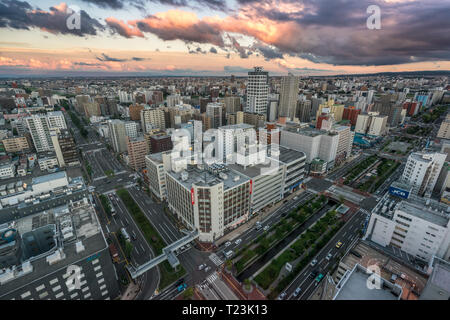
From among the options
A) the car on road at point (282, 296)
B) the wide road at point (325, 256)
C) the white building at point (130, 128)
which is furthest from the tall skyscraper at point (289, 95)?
the car on road at point (282, 296)

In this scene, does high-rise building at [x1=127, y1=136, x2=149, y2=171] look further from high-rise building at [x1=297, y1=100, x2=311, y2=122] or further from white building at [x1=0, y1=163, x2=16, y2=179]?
→ high-rise building at [x1=297, y1=100, x2=311, y2=122]

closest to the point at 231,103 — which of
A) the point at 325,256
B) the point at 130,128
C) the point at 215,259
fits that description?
the point at 130,128

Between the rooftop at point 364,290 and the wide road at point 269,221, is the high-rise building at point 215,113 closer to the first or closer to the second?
the wide road at point 269,221

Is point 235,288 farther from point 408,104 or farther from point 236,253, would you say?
point 408,104

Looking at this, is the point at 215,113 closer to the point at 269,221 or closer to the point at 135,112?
the point at 135,112

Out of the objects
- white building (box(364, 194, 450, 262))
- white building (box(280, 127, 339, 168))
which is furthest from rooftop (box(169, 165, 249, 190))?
white building (box(280, 127, 339, 168))

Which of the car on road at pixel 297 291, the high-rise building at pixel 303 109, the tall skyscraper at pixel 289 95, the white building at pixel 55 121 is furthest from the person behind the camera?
the high-rise building at pixel 303 109
